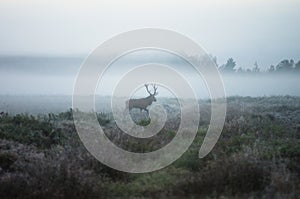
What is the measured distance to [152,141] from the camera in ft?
42.8

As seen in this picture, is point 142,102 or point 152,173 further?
point 142,102

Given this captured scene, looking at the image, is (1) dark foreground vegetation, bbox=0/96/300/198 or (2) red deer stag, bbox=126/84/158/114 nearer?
(1) dark foreground vegetation, bbox=0/96/300/198

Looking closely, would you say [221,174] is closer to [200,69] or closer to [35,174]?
[35,174]

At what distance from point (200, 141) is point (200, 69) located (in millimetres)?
5196

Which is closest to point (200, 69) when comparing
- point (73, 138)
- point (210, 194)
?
point (73, 138)

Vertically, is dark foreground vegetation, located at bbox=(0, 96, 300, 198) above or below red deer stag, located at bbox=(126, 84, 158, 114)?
below

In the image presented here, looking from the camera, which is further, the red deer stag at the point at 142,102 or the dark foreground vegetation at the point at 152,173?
the red deer stag at the point at 142,102

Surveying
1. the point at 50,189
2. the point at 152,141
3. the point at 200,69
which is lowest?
the point at 50,189

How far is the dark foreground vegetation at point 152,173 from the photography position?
9.59 meters

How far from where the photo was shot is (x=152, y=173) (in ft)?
35.8

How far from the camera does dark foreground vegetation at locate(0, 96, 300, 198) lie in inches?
378

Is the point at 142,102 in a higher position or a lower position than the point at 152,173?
higher

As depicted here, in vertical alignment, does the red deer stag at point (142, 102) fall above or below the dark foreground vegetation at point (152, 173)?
above

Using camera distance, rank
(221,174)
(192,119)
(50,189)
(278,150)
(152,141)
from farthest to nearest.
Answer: (192,119)
(152,141)
(278,150)
(221,174)
(50,189)
